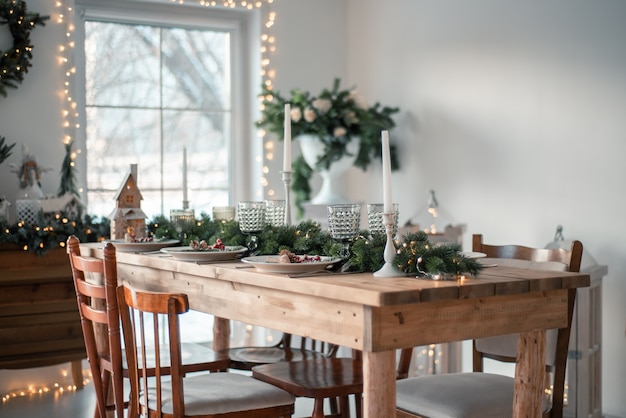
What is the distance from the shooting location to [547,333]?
2480 mm

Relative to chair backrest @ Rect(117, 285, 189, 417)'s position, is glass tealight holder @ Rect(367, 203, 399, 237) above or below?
above

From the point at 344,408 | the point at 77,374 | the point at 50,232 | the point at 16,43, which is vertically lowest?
the point at 77,374

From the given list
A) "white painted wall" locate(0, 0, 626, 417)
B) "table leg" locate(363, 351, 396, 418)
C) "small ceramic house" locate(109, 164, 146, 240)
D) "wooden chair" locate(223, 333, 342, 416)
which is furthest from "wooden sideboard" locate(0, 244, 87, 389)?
"table leg" locate(363, 351, 396, 418)

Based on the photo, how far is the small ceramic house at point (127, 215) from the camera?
10.9ft

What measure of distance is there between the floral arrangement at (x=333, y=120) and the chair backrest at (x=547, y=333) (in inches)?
81.5

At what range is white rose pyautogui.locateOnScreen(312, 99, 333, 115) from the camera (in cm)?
478

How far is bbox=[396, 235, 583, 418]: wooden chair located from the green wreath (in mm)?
2936

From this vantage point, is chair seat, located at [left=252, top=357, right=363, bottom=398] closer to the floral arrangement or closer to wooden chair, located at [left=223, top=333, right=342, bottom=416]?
wooden chair, located at [left=223, top=333, right=342, bottom=416]

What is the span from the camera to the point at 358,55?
548cm

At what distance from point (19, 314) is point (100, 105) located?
1.38 metres

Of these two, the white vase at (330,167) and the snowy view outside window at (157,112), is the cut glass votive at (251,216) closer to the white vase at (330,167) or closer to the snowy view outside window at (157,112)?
the white vase at (330,167)

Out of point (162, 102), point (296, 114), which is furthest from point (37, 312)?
point (296, 114)

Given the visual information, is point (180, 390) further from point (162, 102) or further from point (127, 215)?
point (162, 102)

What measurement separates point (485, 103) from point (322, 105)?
90cm
